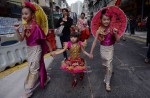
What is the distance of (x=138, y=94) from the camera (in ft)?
13.4

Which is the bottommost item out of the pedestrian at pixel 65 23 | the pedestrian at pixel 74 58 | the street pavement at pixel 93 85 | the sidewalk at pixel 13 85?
the sidewalk at pixel 13 85

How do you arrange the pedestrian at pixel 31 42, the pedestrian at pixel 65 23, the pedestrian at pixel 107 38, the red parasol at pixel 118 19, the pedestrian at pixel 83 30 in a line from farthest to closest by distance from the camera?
the pedestrian at pixel 83 30
the pedestrian at pixel 65 23
the red parasol at pixel 118 19
the pedestrian at pixel 107 38
the pedestrian at pixel 31 42

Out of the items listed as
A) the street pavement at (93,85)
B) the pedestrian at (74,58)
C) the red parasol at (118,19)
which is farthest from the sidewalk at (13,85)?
the red parasol at (118,19)

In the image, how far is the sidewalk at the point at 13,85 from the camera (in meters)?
4.34

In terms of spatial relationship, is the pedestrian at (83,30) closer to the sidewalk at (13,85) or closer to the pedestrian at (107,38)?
the sidewalk at (13,85)

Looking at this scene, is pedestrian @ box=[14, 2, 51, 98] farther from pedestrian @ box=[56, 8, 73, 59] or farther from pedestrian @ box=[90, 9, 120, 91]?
pedestrian @ box=[56, 8, 73, 59]

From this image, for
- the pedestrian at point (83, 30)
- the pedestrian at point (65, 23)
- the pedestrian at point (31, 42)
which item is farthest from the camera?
the pedestrian at point (83, 30)

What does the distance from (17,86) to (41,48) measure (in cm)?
125

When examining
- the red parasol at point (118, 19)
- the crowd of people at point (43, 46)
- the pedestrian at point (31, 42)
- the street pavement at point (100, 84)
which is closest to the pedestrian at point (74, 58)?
the crowd of people at point (43, 46)

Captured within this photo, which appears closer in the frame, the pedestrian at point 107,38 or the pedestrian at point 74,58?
the pedestrian at point 107,38

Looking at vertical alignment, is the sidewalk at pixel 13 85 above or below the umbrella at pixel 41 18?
below

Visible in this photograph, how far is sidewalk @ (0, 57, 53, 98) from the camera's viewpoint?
4344 mm

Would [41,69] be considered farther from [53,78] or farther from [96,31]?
[96,31]

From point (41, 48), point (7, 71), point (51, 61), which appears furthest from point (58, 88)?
point (51, 61)
